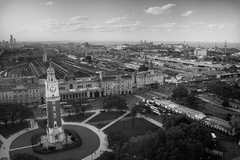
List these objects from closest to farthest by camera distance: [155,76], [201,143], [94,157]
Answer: [201,143] → [94,157] → [155,76]

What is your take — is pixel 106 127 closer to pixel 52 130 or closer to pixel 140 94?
pixel 52 130

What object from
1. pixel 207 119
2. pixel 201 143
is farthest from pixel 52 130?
pixel 207 119

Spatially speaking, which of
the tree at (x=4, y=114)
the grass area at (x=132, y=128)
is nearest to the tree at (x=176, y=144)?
the grass area at (x=132, y=128)

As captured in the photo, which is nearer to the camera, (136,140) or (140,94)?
(136,140)

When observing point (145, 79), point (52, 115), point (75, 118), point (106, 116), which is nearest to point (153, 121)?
point (106, 116)

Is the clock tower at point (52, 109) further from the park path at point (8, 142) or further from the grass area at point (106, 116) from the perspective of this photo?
the grass area at point (106, 116)

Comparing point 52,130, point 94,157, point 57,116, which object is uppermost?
point 57,116
